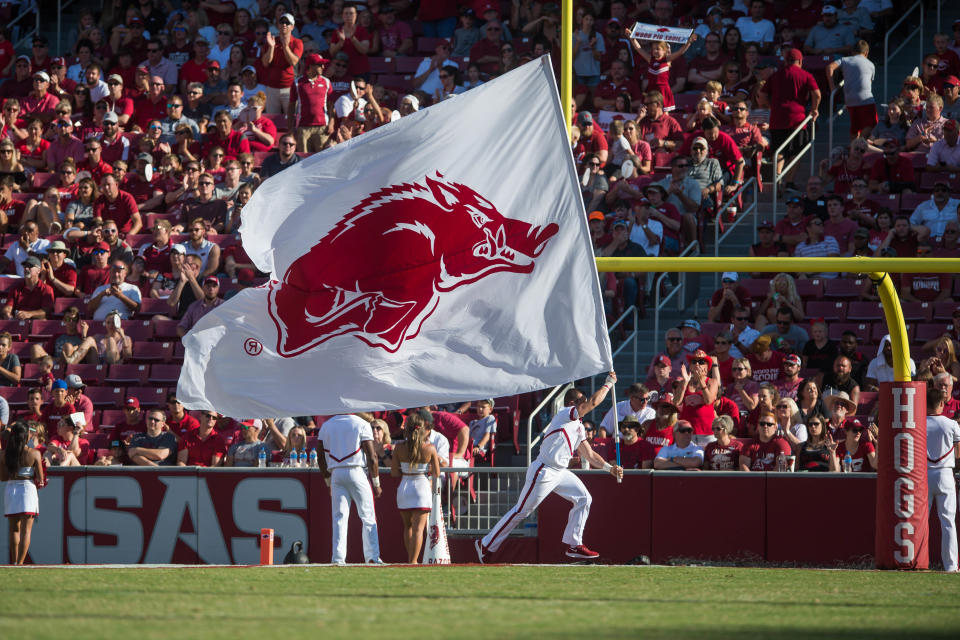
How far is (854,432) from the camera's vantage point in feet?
46.8

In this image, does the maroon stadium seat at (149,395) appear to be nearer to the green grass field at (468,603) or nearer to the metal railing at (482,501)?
the metal railing at (482,501)

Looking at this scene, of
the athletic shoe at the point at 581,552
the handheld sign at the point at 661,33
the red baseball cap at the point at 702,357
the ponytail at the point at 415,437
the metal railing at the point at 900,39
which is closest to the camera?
the ponytail at the point at 415,437

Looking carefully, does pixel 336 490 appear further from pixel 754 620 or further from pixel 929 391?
pixel 754 620

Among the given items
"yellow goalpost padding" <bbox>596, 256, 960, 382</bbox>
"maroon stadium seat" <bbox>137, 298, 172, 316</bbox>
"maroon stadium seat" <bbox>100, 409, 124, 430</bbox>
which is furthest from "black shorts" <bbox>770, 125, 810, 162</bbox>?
"maroon stadium seat" <bbox>100, 409, 124, 430</bbox>

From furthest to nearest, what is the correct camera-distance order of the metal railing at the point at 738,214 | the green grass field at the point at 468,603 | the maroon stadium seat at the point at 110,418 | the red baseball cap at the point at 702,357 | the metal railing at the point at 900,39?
the metal railing at the point at 900,39, the metal railing at the point at 738,214, the maroon stadium seat at the point at 110,418, the red baseball cap at the point at 702,357, the green grass field at the point at 468,603

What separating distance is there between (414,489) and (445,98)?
742 centimetres

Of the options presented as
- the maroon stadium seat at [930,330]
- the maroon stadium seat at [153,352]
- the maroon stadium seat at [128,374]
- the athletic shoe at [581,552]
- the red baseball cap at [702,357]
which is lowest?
the athletic shoe at [581,552]

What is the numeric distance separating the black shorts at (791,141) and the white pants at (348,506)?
26.3ft

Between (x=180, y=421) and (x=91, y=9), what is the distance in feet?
38.8

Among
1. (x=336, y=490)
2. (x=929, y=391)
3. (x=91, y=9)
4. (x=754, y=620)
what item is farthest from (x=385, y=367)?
(x=91, y=9)

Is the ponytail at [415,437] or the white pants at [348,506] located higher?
the ponytail at [415,437]

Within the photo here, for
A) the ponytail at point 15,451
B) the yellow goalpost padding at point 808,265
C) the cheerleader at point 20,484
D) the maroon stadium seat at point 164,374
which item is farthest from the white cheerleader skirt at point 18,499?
the yellow goalpost padding at point 808,265

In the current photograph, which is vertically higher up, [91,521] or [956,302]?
[956,302]

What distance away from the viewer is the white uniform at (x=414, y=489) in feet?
45.2
